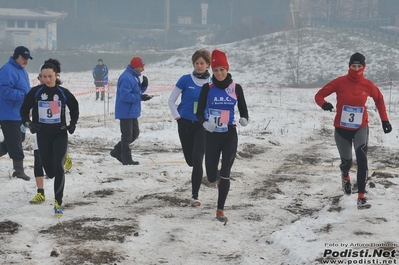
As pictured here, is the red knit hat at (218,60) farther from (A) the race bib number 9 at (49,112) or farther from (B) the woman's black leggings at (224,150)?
(A) the race bib number 9 at (49,112)

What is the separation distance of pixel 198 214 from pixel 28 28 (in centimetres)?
7259

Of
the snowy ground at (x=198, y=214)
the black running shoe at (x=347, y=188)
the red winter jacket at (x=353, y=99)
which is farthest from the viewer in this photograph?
the black running shoe at (x=347, y=188)

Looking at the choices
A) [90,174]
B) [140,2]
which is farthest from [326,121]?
[140,2]

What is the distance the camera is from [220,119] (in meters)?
6.80

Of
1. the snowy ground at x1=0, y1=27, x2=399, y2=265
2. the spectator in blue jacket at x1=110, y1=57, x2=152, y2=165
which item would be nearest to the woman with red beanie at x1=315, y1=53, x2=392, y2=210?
the snowy ground at x1=0, y1=27, x2=399, y2=265

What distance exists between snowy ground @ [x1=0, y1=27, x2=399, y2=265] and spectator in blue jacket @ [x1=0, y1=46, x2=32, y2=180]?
0.39 meters

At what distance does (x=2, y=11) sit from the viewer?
246 ft

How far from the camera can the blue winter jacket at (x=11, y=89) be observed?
334 inches

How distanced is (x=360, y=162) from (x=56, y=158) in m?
3.36

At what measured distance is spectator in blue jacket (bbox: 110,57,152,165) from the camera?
10086 mm

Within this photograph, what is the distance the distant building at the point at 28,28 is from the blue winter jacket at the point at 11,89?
216 ft

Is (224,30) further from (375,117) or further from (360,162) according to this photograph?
(360,162)

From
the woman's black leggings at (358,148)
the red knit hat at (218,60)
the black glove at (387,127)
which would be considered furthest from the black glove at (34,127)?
the black glove at (387,127)

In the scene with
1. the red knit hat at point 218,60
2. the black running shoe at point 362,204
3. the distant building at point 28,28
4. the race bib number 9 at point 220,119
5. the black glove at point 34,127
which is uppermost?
the distant building at point 28,28
